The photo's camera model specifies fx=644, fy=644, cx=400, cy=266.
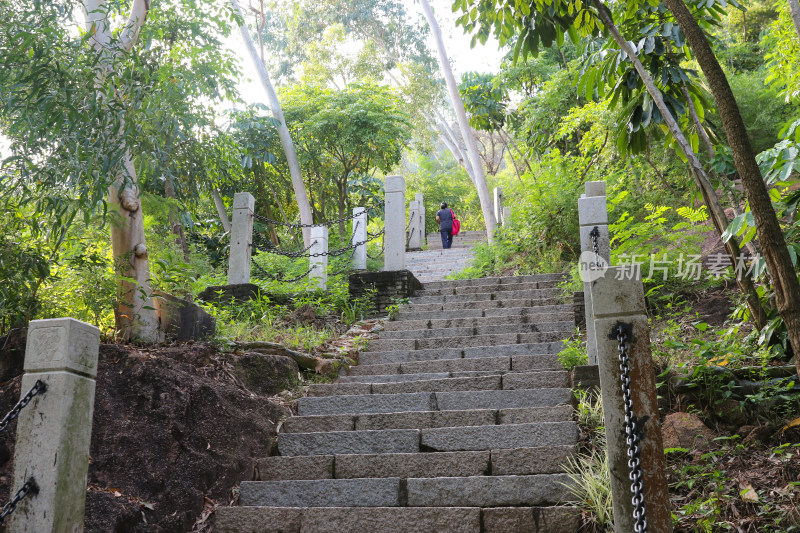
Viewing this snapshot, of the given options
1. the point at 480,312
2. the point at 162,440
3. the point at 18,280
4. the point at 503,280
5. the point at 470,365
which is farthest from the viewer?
the point at 503,280

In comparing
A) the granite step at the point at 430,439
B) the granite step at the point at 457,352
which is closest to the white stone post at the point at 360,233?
the granite step at the point at 457,352

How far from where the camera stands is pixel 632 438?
282 cm

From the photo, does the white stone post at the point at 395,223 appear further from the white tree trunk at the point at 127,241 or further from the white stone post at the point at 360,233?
the white tree trunk at the point at 127,241

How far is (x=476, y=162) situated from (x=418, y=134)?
871 cm

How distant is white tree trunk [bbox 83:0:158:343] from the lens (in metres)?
5.60

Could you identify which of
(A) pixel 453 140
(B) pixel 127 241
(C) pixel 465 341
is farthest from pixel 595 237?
(A) pixel 453 140

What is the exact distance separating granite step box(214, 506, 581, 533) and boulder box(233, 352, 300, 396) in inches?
62.8

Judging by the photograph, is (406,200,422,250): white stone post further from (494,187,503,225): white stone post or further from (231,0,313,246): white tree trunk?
(231,0,313,246): white tree trunk

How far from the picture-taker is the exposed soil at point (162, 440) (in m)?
3.76

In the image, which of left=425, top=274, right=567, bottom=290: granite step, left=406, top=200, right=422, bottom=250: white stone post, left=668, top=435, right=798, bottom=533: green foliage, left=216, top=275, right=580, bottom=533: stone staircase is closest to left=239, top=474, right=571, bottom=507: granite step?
left=216, top=275, right=580, bottom=533: stone staircase

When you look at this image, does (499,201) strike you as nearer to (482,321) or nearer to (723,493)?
(482,321)

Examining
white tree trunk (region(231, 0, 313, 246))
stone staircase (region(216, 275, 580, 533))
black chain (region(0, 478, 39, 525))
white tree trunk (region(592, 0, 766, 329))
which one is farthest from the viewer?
white tree trunk (region(231, 0, 313, 246))

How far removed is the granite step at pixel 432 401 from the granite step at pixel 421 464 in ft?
2.74

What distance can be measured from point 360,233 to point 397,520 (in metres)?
8.36
